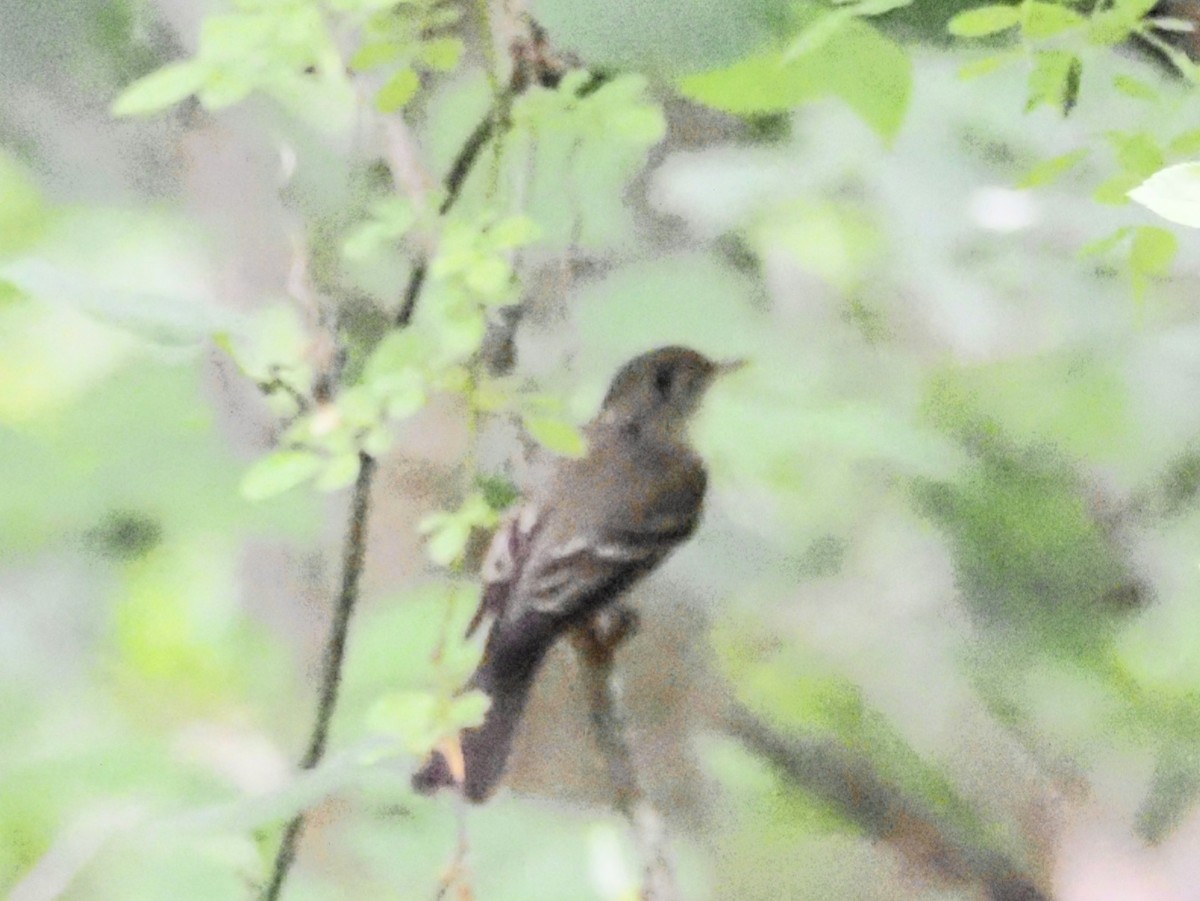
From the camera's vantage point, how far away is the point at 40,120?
2.20 feet

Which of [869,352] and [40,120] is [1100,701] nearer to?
[869,352]

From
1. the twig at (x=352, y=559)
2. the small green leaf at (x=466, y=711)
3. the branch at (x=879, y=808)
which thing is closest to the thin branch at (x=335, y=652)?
the twig at (x=352, y=559)

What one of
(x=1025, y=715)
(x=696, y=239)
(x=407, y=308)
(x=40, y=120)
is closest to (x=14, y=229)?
(x=40, y=120)

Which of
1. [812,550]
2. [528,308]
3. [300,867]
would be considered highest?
[528,308]

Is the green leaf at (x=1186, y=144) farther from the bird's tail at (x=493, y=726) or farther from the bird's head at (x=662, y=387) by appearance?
the bird's tail at (x=493, y=726)

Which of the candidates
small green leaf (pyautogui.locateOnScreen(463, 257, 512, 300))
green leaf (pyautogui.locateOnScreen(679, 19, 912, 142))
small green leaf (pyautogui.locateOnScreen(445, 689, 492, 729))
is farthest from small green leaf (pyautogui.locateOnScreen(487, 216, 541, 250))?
small green leaf (pyautogui.locateOnScreen(445, 689, 492, 729))

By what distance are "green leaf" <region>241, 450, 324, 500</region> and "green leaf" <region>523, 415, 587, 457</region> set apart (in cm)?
10

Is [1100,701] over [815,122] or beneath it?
beneath

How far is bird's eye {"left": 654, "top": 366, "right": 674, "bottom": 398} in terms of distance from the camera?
24.6 inches

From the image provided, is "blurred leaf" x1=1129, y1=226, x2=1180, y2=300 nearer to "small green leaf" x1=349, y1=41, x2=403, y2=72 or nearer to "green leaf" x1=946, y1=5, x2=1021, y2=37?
"green leaf" x1=946, y1=5, x2=1021, y2=37

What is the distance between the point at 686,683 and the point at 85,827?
1.14 ft

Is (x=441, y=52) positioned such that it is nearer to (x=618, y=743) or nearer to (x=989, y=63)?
(x=989, y=63)

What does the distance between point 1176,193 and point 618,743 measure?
417 mm

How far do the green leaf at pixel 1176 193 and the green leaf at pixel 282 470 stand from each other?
14.3 inches
